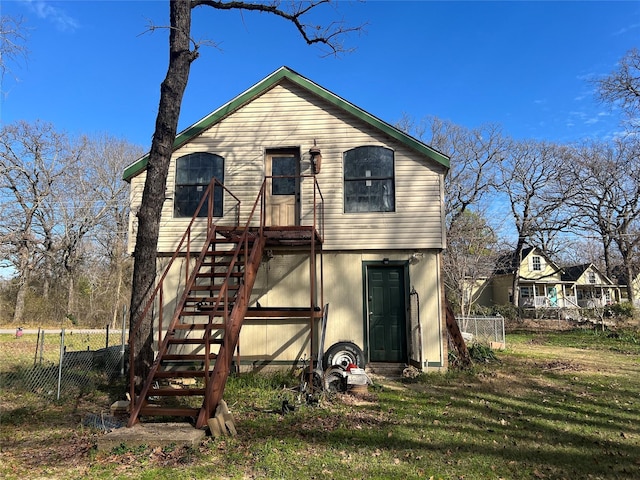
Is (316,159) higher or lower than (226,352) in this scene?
higher

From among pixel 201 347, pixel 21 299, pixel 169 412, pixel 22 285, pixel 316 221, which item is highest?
pixel 316 221

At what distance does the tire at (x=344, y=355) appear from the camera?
9.29 meters

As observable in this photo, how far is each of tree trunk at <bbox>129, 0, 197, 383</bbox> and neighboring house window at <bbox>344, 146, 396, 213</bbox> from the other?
4.18 metres

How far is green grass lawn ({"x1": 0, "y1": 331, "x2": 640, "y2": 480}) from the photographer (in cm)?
452

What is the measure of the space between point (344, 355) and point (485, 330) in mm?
9336

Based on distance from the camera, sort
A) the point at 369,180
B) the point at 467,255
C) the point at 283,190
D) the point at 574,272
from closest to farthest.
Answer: the point at 369,180
the point at 283,190
the point at 467,255
the point at 574,272

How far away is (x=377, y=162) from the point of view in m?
10.3

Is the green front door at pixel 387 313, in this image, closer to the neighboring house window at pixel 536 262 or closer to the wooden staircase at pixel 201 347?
the wooden staircase at pixel 201 347

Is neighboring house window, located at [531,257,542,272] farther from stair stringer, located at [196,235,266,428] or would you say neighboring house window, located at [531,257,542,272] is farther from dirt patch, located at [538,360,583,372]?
stair stringer, located at [196,235,266,428]

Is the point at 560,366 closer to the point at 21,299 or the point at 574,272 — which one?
the point at 21,299

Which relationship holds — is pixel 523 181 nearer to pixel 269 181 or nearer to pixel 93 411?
pixel 269 181

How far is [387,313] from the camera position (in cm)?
990

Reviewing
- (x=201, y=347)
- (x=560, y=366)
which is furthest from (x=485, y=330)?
(x=201, y=347)

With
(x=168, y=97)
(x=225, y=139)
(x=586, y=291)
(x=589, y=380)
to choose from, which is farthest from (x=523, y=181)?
(x=168, y=97)
